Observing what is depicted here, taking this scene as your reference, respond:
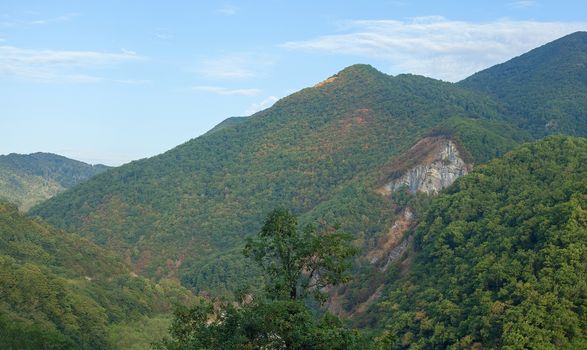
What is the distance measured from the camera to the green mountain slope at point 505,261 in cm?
6469

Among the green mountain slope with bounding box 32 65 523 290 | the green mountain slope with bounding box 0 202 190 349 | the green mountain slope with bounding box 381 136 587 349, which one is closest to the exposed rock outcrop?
the green mountain slope with bounding box 32 65 523 290

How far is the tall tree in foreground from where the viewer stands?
79.6 ft

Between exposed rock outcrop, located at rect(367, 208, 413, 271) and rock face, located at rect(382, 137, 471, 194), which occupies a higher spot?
rock face, located at rect(382, 137, 471, 194)

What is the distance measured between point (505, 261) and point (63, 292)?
194ft

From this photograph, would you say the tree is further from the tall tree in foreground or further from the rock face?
the rock face

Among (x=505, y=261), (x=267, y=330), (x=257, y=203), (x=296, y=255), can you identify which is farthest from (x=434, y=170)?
(x=267, y=330)

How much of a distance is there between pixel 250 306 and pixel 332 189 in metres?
149

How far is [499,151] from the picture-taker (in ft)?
467

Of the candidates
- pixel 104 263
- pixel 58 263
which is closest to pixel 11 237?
pixel 58 263

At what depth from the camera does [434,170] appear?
13838cm

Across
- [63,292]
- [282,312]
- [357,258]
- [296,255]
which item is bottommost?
[357,258]

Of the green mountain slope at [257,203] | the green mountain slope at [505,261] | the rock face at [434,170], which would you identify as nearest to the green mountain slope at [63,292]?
the green mountain slope at [257,203]

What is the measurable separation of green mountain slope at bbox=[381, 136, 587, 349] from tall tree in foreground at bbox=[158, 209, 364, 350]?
26490mm

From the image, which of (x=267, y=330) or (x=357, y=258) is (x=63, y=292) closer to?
(x=357, y=258)
